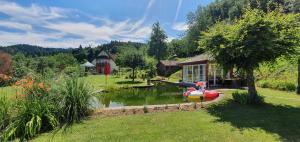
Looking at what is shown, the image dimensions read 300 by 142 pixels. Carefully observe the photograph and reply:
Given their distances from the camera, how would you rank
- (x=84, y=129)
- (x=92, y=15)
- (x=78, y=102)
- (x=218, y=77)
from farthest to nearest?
(x=218, y=77) < (x=92, y=15) < (x=78, y=102) < (x=84, y=129)

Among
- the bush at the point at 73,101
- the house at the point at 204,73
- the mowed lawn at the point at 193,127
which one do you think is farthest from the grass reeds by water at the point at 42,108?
the house at the point at 204,73

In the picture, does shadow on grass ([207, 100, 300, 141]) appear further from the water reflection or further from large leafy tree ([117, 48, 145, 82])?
large leafy tree ([117, 48, 145, 82])

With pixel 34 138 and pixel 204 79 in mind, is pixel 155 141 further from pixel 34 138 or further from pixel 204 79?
pixel 204 79

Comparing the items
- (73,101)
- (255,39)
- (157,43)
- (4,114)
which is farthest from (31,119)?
(157,43)

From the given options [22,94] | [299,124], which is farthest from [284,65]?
[22,94]

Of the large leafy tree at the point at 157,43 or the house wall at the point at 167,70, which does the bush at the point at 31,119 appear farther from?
the large leafy tree at the point at 157,43

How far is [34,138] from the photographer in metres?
6.48

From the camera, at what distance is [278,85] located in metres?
16.3

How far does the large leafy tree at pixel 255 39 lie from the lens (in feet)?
29.7

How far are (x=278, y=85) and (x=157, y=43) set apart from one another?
3791 cm

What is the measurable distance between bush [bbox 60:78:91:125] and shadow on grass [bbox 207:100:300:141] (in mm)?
4183

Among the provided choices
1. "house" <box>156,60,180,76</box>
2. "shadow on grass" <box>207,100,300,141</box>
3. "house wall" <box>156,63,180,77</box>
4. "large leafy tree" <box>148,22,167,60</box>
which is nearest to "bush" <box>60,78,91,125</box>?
"shadow on grass" <box>207,100,300,141</box>

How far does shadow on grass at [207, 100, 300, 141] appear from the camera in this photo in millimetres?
6738

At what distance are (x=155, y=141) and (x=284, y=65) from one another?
702 inches
